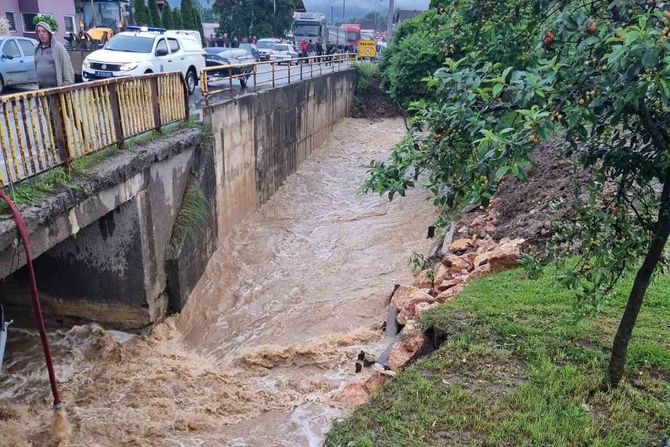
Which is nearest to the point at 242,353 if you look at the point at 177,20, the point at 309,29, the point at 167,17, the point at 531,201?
the point at 531,201

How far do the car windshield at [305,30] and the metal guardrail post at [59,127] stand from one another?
134ft

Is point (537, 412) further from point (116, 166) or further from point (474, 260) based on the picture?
point (116, 166)

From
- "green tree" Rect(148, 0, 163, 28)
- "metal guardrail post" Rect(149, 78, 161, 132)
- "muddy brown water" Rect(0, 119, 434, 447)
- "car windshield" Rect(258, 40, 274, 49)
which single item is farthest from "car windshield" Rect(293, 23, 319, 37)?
"metal guardrail post" Rect(149, 78, 161, 132)

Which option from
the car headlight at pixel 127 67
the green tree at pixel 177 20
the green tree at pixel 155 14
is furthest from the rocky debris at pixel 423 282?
the green tree at pixel 177 20

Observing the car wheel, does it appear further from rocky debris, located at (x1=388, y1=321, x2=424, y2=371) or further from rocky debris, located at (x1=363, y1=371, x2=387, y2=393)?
rocky debris, located at (x1=363, y1=371, x2=387, y2=393)

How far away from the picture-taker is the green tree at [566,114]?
7.89 feet

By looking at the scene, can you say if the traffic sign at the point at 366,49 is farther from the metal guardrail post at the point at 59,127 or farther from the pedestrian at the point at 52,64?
the metal guardrail post at the point at 59,127

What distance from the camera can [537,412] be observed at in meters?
4.09

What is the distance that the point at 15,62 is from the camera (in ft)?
48.9

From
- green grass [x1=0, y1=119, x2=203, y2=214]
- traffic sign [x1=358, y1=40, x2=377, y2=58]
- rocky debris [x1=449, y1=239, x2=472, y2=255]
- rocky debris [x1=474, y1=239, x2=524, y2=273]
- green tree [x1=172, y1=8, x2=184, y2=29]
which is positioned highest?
green tree [x1=172, y1=8, x2=184, y2=29]

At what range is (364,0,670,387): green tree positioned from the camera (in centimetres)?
240

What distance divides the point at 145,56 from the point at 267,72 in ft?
9.99

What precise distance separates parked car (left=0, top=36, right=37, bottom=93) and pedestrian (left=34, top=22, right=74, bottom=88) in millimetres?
8585

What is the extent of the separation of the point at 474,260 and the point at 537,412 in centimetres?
393
